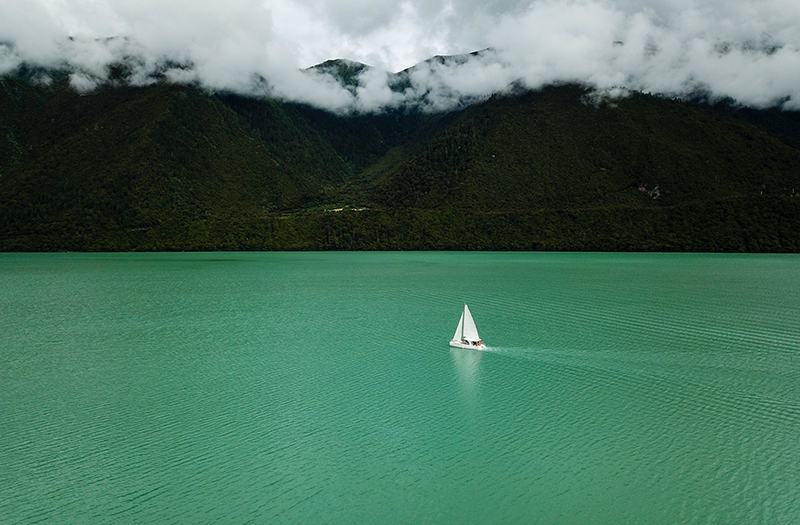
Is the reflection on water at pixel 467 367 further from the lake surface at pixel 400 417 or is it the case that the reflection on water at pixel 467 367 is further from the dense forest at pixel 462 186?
the dense forest at pixel 462 186

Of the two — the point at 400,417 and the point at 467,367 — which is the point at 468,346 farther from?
the point at 400,417

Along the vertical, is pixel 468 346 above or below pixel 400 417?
above

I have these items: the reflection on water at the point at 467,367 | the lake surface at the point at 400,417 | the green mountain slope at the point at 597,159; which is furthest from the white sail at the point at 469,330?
the green mountain slope at the point at 597,159

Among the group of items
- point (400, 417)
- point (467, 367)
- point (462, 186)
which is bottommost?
point (400, 417)

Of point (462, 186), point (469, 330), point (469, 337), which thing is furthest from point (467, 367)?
point (462, 186)

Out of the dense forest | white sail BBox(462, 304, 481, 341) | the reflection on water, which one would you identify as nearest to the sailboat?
white sail BBox(462, 304, 481, 341)

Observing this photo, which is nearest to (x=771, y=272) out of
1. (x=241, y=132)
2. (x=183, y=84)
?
(x=241, y=132)

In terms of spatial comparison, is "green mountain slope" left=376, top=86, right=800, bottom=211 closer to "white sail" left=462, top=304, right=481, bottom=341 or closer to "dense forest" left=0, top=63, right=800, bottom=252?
"dense forest" left=0, top=63, right=800, bottom=252
